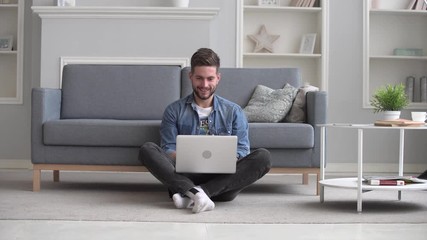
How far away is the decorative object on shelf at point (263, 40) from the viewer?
695 cm

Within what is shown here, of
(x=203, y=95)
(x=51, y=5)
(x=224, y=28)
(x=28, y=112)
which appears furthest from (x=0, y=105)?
(x=203, y=95)

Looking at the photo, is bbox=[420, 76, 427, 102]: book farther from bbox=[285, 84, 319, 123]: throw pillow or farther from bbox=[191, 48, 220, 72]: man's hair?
bbox=[191, 48, 220, 72]: man's hair

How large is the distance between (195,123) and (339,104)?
2.95 metres

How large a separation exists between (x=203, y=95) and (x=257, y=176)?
518mm

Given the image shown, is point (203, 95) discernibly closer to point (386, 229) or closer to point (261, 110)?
point (261, 110)

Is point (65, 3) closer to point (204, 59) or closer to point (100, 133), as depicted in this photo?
point (100, 133)

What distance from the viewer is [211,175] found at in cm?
404

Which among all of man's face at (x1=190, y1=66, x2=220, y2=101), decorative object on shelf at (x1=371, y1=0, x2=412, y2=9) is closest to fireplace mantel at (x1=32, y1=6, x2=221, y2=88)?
decorative object on shelf at (x1=371, y1=0, x2=412, y2=9)

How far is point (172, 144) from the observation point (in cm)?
417

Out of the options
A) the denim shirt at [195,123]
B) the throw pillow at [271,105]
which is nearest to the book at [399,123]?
the denim shirt at [195,123]

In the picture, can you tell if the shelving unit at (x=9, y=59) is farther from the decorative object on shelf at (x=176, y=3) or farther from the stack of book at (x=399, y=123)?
the stack of book at (x=399, y=123)

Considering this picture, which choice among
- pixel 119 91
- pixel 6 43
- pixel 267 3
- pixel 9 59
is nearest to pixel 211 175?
pixel 119 91

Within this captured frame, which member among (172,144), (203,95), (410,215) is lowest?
(410,215)

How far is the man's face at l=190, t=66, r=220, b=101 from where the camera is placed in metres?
4.01
